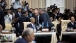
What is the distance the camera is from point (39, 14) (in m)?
12.0

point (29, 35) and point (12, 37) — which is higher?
point (29, 35)

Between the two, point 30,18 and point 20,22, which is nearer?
point 30,18

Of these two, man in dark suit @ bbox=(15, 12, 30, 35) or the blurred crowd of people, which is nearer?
the blurred crowd of people

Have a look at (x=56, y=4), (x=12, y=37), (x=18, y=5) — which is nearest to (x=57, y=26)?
(x=12, y=37)

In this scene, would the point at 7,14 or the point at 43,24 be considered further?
the point at 7,14

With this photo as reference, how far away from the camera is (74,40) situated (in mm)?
4242

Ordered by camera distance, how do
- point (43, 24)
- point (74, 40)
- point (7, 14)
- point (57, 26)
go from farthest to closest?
point (7, 14), point (57, 26), point (43, 24), point (74, 40)

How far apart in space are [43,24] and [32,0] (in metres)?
8.51

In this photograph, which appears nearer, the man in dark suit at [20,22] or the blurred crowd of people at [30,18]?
the blurred crowd of people at [30,18]

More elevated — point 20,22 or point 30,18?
point 30,18

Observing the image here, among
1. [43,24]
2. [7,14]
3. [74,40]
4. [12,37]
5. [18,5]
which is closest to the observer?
[74,40]

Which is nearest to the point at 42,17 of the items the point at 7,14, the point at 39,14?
the point at 39,14

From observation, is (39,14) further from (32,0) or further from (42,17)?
(32,0)

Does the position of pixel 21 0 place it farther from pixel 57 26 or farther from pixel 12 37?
pixel 12 37
